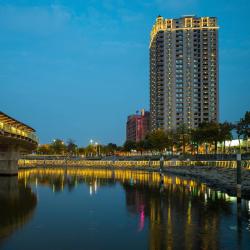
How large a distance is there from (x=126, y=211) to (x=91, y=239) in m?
10.9

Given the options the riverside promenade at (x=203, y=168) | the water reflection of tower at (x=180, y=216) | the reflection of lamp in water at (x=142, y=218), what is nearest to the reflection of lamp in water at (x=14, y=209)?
the reflection of lamp in water at (x=142, y=218)

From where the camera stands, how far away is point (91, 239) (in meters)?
21.4

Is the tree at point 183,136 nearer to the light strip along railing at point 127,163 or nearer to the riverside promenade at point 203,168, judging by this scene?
the light strip along railing at point 127,163

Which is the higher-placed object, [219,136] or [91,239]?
[219,136]

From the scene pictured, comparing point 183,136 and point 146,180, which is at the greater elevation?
point 183,136

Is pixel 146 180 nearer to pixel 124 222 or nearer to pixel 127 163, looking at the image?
pixel 124 222

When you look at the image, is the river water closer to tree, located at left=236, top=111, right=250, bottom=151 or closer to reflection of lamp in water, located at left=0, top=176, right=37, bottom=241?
reflection of lamp in water, located at left=0, top=176, right=37, bottom=241

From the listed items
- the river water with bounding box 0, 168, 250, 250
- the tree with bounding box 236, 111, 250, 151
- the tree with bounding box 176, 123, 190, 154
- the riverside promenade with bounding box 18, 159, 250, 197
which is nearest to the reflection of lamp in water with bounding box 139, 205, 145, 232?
the river water with bounding box 0, 168, 250, 250

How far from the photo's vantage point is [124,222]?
26797 mm

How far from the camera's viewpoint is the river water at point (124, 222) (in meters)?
20.3

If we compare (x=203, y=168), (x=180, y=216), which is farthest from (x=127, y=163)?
(x=180, y=216)

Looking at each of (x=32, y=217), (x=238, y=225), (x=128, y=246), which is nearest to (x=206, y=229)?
(x=238, y=225)

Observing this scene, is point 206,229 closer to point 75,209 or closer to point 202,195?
point 75,209

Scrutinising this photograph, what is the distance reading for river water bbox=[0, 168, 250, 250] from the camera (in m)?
20.3
